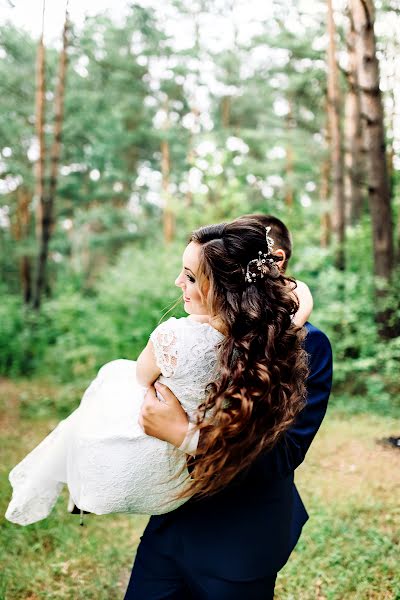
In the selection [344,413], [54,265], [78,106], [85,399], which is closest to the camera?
[85,399]

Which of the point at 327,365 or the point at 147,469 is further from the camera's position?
the point at 327,365

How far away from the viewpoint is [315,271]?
9.97 meters

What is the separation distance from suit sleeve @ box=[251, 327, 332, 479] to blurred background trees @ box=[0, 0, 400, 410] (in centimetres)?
569

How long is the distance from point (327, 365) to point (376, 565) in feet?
7.68

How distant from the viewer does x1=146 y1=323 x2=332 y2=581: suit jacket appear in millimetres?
1712

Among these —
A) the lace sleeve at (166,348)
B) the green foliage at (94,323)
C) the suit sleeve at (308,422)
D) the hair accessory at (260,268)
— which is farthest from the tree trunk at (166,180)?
the lace sleeve at (166,348)

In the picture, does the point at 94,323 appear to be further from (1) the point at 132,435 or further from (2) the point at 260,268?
(2) the point at 260,268

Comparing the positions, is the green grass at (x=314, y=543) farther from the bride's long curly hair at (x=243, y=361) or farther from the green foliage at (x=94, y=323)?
the green foliage at (x=94, y=323)

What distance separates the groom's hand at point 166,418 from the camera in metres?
1.59

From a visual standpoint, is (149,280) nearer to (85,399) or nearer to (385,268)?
(385,268)

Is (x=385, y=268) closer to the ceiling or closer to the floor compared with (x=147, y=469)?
closer to the ceiling

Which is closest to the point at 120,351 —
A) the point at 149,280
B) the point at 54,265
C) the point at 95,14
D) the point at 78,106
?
the point at 149,280

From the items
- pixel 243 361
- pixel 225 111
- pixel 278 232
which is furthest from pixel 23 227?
pixel 243 361

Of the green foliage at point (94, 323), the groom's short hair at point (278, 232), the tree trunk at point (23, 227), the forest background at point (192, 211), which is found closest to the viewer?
the groom's short hair at point (278, 232)
